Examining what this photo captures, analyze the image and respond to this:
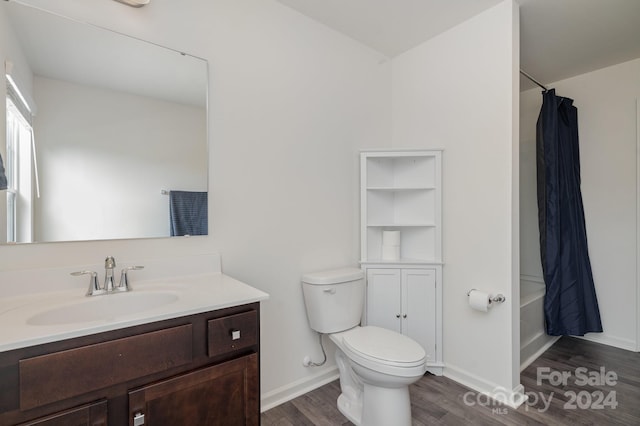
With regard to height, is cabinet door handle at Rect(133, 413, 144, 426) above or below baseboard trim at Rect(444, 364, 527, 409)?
above

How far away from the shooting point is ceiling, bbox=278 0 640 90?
198 cm

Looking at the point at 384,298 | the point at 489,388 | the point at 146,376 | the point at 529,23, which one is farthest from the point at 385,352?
the point at 529,23

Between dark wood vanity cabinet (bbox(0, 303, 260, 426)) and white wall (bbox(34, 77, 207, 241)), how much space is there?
24.0 inches

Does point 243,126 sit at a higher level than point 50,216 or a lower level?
higher

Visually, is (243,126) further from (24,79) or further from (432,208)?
(432,208)

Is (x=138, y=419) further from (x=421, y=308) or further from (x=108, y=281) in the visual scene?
(x=421, y=308)

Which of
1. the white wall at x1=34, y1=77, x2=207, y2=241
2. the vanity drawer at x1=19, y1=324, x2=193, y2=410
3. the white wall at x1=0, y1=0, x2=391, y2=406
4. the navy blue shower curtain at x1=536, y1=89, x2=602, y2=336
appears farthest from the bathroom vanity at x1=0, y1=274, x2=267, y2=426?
the navy blue shower curtain at x1=536, y1=89, x2=602, y2=336

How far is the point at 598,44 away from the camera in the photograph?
95.0 inches

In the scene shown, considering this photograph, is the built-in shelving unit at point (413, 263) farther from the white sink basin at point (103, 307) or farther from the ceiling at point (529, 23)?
the white sink basin at point (103, 307)

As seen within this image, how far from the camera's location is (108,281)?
51.9 inches

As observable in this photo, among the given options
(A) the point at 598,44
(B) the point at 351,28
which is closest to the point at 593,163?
(A) the point at 598,44

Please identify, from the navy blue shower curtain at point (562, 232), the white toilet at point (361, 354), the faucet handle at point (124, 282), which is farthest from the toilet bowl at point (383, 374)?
the navy blue shower curtain at point (562, 232)

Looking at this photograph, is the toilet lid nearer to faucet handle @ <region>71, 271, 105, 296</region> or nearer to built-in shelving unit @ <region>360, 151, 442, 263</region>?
built-in shelving unit @ <region>360, 151, 442, 263</region>

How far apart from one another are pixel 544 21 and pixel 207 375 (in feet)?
9.30
